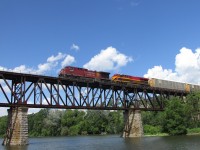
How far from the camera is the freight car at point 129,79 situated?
3415 inches

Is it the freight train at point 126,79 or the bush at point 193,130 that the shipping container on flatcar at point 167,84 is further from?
the bush at point 193,130

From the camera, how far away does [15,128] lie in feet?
202

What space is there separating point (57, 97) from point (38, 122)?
107064mm

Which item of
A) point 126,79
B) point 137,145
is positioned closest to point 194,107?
point 126,79

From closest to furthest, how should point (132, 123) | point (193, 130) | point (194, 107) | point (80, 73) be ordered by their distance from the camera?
point (80, 73), point (193, 130), point (132, 123), point (194, 107)

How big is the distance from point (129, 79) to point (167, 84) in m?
18.3

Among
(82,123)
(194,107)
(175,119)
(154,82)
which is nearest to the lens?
(175,119)

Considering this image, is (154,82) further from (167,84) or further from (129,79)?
(129,79)

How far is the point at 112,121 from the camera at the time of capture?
135750 mm

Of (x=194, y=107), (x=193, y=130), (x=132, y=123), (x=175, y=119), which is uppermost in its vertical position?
(x=194, y=107)

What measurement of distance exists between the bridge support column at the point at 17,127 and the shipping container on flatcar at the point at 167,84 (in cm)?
4505

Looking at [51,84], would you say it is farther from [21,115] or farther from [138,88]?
[138,88]

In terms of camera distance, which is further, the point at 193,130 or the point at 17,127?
the point at 193,130

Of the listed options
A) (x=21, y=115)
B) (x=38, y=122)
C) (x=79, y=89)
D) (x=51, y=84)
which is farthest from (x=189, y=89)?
(x=38, y=122)
